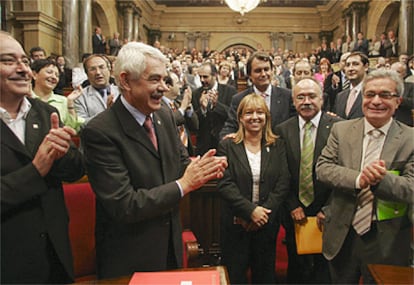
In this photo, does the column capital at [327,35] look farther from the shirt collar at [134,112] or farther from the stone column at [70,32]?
the shirt collar at [134,112]

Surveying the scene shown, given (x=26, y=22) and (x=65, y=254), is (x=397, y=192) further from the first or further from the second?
(x=26, y=22)

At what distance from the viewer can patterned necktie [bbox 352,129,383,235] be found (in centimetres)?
198

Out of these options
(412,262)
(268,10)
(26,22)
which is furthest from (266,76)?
(268,10)

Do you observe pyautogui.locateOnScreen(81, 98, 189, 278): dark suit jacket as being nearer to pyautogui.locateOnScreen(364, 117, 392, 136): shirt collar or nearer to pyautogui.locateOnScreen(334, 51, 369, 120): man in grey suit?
pyautogui.locateOnScreen(364, 117, 392, 136): shirt collar

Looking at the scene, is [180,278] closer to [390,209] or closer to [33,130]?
[33,130]

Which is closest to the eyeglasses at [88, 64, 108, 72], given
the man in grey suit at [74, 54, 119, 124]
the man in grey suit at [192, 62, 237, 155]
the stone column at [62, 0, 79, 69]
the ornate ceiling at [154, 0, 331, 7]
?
the man in grey suit at [74, 54, 119, 124]

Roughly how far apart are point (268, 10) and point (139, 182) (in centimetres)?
2092

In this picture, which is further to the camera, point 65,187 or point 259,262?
point 259,262

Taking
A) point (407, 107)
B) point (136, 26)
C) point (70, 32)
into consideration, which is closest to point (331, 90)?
point (407, 107)

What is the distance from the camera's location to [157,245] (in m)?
1.63

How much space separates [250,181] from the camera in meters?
2.40

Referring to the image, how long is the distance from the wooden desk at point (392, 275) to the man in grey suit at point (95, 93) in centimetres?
230

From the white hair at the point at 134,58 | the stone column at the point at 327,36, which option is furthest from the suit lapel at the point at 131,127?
the stone column at the point at 327,36

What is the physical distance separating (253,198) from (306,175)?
37 centimetres
